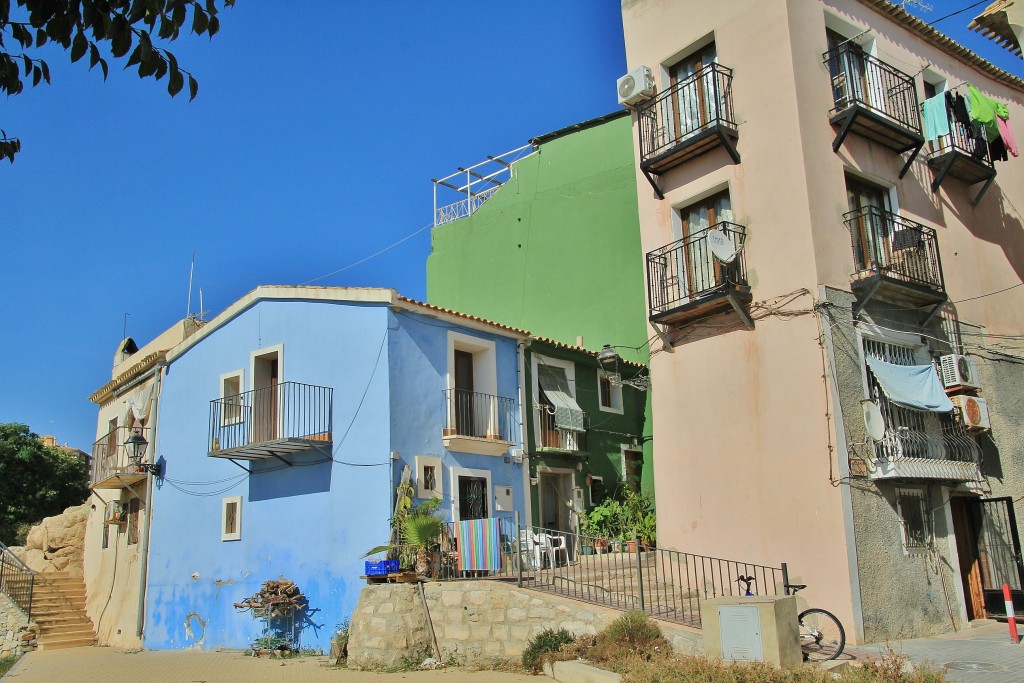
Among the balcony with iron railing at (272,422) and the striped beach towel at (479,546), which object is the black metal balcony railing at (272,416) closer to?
the balcony with iron railing at (272,422)

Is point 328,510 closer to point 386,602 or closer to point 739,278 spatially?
point 386,602

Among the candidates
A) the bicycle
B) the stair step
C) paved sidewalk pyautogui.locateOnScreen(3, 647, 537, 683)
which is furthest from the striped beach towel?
the stair step

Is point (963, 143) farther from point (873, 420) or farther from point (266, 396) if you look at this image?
point (266, 396)

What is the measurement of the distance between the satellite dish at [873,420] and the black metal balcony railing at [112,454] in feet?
56.4

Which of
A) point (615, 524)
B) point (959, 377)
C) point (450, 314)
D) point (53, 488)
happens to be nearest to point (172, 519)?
point (450, 314)

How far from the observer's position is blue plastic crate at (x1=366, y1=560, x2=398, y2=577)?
48.5 feet

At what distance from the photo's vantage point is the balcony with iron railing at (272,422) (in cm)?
1725

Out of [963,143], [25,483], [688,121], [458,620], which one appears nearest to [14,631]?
[458,620]

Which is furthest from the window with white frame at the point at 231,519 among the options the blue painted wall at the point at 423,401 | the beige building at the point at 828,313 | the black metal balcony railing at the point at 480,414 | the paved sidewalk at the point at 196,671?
the beige building at the point at 828,313

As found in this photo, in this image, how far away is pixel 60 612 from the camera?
23766mm

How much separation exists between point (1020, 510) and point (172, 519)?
18369mm

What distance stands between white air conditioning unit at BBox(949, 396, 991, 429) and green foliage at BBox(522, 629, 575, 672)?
8.10 metres

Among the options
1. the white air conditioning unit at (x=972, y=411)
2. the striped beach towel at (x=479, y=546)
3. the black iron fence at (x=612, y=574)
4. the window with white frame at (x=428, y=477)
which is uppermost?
the white air conditioning unit at (x=972, y=411)

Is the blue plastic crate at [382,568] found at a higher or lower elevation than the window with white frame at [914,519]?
lower
